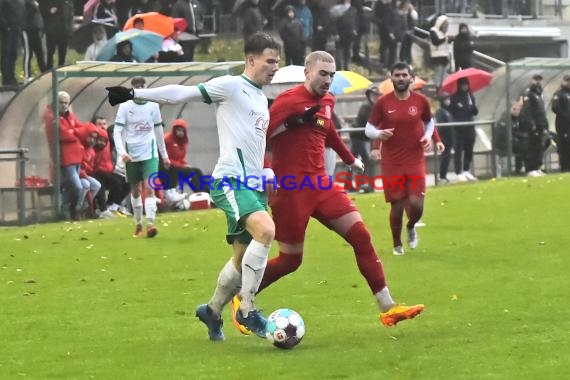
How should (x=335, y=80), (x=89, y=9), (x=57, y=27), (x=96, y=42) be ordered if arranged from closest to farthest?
(x=335, y=80) < (x=96, y=42) < (x=57, y=27) < (x=89, y=9)

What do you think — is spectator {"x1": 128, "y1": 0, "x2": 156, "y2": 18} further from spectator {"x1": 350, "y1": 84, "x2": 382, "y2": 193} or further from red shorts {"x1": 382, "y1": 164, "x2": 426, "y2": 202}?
red shorts {"x1": 382, "y1": 164, "x2": 426, "y2": 202}

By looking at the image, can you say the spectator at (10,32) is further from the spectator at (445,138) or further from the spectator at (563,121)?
the spectator at (563,121)

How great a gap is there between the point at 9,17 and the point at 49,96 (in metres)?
3.78

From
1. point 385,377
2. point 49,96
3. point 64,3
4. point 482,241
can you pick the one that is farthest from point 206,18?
point 385,377

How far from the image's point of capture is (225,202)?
10.3 meters

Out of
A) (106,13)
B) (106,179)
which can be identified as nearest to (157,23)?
(106,13)

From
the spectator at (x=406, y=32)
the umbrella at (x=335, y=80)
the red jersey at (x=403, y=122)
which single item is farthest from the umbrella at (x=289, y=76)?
the red jersey at (x=403, y=122)

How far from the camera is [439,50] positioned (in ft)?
122

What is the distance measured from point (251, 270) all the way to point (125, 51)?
1716 cm

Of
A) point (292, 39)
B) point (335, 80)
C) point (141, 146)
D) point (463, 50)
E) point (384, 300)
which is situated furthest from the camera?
point (463, 50)

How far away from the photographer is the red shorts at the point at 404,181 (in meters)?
16.7

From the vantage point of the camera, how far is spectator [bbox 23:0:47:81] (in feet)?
90.3

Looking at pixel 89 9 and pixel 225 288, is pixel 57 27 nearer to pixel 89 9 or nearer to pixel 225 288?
pixel 89 9

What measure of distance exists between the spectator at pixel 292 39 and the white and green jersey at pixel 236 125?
22.2 m
